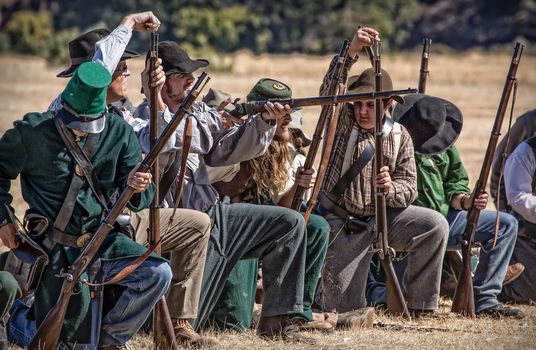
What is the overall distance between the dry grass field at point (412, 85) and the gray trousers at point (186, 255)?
36cm

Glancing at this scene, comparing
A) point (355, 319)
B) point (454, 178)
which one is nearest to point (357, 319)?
point (355, 319)

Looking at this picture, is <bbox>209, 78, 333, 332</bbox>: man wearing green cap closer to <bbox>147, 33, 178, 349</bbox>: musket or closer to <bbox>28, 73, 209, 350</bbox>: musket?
<bbox>147, 33, 178, 349</bbox>: musket

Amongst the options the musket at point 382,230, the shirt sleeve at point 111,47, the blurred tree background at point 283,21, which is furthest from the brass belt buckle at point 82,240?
the blurred tree background at point 283,21

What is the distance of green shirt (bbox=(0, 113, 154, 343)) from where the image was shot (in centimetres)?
645

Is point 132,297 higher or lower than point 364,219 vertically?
higher

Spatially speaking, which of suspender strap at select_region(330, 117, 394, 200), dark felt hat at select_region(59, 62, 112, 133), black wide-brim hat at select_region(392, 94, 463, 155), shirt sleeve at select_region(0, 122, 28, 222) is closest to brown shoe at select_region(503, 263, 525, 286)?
black wide-brim hat at select_region(392, 94, 463, 155)

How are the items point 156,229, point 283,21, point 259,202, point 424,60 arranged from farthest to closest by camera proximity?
point 283,21
point 424,60
point 259,202
point 156,229

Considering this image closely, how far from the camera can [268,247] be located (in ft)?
25.9

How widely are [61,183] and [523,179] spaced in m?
4.55

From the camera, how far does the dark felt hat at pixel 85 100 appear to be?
253 inches

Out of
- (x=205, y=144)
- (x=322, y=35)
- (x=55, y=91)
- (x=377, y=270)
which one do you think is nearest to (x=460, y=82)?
(x=55, y=91)

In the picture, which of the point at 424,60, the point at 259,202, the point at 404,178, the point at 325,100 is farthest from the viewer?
the point at 424,60

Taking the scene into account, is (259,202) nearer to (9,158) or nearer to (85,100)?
(85,100)

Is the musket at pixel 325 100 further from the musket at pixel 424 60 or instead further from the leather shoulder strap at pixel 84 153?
the musket at pixel 424 60
